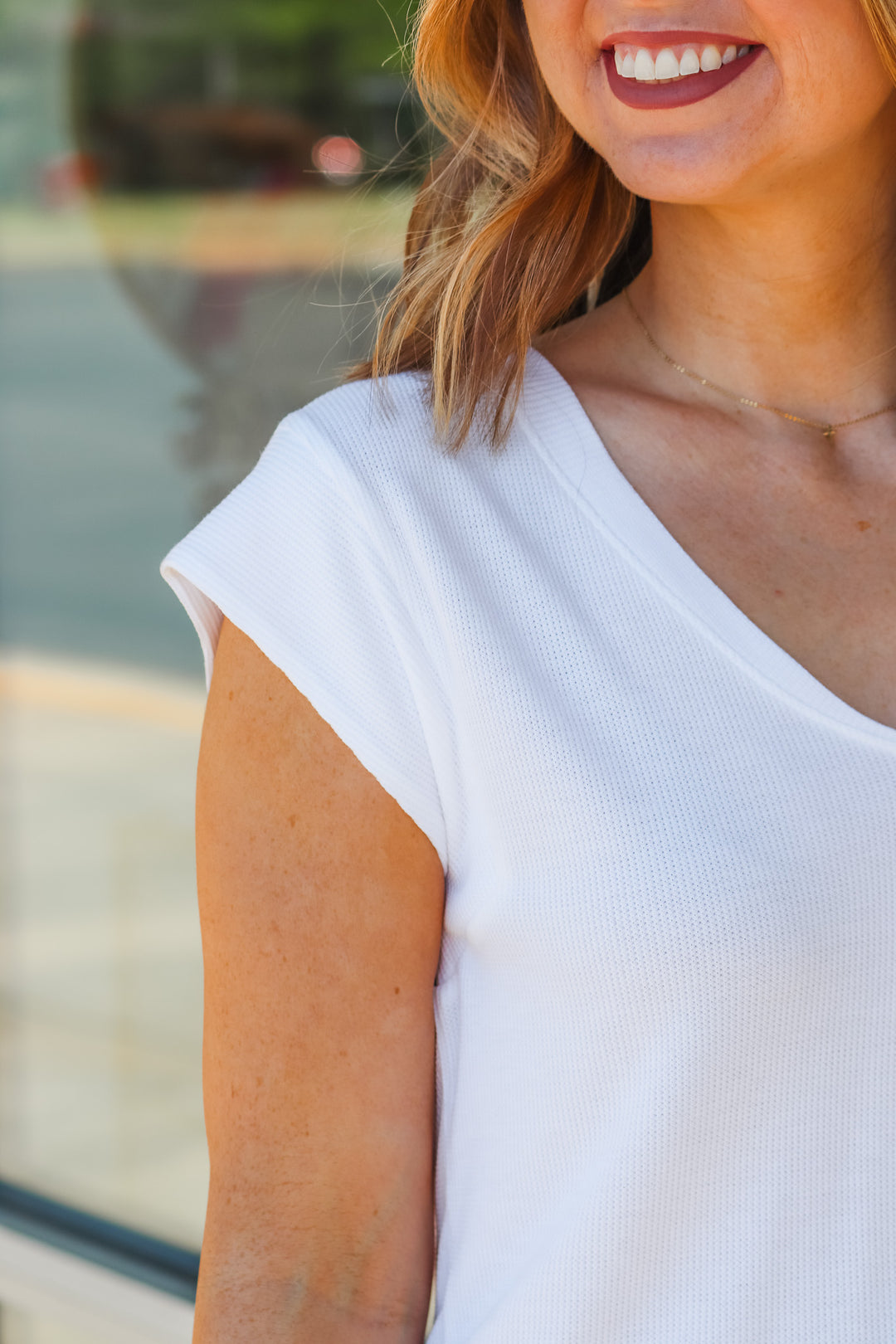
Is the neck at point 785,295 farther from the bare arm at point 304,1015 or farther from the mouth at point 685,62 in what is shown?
the bare arm at point 304,1015

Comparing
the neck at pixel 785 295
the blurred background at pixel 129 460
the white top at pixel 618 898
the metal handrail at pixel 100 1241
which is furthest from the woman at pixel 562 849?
the metal handrail at pixel 100 1241

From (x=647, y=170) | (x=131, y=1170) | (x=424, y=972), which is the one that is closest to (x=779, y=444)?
(x=647, y=170)

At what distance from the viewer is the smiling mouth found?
3.36 ft

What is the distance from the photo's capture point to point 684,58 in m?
1.02

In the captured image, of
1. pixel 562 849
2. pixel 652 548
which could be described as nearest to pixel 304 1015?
pixel 562 849

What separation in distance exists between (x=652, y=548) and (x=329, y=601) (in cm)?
22

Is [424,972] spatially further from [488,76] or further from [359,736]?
[488,76]

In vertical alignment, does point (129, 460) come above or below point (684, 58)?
below

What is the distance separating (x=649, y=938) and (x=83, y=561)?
1.77 meters

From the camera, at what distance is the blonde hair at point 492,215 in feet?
3.75

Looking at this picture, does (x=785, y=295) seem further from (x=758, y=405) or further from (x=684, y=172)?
(x=684, y=172)

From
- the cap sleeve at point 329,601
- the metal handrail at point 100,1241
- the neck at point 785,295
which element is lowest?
the metal handrail at point 100,1241

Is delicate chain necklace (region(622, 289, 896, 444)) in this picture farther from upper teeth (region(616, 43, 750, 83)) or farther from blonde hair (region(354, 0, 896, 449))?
upper teeth (region(616, 43, 750, 83))

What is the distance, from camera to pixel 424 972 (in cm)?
99
